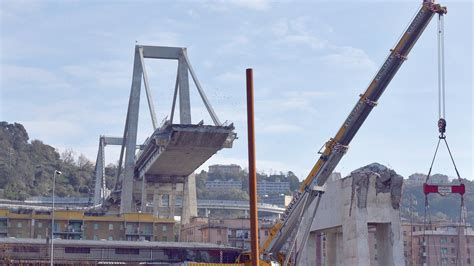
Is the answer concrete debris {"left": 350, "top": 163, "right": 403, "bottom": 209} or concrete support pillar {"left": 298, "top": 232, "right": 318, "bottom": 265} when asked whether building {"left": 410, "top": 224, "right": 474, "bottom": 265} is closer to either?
concrete support pillar {"left": 298, "top": 232, "right": 318, "bottom": 265}

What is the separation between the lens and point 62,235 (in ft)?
368

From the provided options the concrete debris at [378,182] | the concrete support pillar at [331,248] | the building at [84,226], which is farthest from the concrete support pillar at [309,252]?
the building at [84,226]

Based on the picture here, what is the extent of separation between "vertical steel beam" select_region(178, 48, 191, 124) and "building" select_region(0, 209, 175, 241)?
43.3ft

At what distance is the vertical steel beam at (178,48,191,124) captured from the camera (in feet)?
371

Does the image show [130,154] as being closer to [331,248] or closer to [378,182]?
[331,248]

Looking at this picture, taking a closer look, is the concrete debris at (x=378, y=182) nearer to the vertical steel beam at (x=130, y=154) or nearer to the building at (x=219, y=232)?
the vertical steel beam at (x=130, y=154)

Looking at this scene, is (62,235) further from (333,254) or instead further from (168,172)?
(333,254)

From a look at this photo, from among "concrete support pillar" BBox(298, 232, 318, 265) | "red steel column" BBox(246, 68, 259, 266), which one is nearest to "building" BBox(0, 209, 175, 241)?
"concrete support pillar" BBox(298, 232, 318, 265)

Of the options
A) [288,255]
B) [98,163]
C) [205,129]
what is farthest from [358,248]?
[98,163]

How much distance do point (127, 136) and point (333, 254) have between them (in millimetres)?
47050

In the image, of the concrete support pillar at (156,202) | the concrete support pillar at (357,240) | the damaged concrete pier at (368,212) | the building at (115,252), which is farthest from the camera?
the concrete support pillar at (156,202)

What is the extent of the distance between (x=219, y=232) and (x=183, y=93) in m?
20.8

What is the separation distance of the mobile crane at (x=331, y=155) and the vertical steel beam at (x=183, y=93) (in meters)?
41.2

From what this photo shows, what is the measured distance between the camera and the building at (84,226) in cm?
11181
